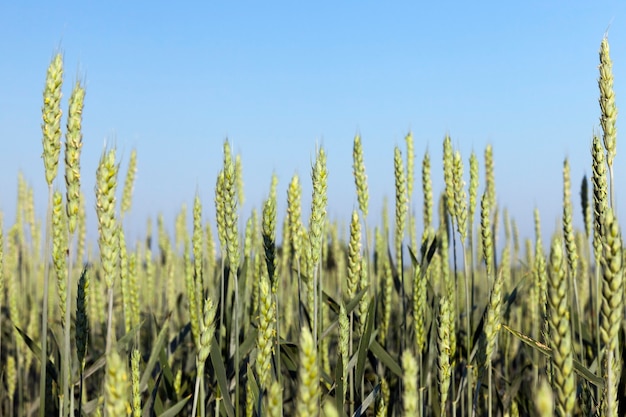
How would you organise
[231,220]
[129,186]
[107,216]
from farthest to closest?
[129,186]
[231,220]
[107,216]

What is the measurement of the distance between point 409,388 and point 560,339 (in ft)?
0.90

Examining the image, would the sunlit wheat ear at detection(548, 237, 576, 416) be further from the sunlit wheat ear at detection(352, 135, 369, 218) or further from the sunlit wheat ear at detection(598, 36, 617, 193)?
the sunlit wheat ear at detection(352, 135, 369, 218)

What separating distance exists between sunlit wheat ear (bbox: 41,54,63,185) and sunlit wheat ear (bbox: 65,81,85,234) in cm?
4

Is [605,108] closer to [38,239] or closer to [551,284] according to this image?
[551,284]

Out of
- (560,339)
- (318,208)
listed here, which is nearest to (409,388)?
(560,339)

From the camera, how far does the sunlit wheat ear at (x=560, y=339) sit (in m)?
1.00

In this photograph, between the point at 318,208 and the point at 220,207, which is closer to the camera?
the point at 318,208

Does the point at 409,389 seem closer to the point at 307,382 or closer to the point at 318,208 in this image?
the point at 307,382

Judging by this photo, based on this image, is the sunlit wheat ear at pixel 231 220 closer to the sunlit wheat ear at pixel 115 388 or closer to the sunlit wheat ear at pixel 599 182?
the sunlit wheat ear at pixel 115 388

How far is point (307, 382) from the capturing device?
2.89ft

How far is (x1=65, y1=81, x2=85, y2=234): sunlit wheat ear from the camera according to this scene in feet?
4.58

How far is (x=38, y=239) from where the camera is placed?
5.19m

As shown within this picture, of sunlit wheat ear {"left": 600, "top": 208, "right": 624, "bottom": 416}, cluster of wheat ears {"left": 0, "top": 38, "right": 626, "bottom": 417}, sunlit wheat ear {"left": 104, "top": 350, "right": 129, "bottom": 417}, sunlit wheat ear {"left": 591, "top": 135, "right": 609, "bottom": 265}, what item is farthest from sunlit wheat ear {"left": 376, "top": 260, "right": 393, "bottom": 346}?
sunlit wheat ear {"left": 104, "top": 350, "right": 129, "bottom": 417}

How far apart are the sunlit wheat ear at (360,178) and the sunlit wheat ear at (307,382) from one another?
1.46m
